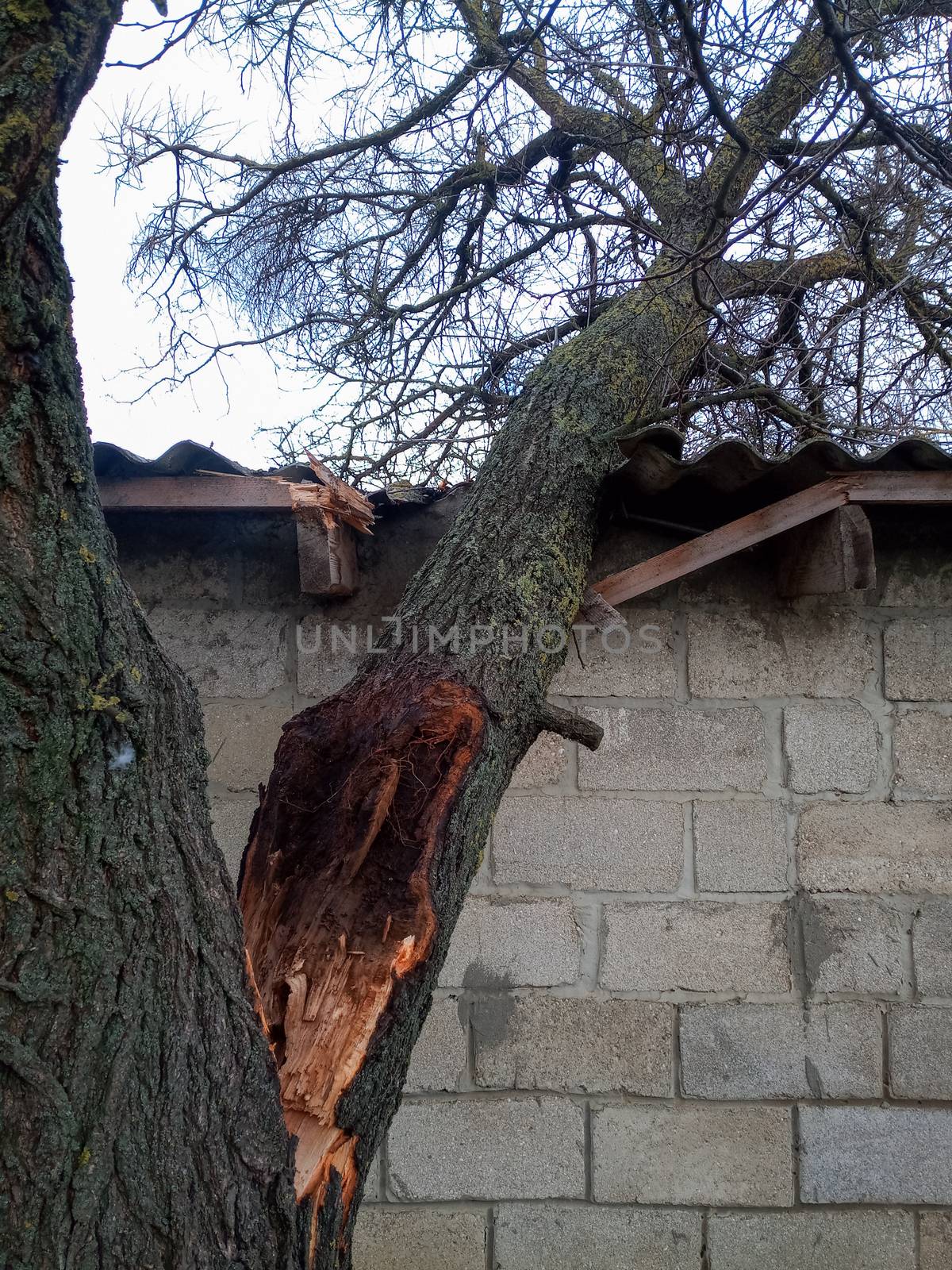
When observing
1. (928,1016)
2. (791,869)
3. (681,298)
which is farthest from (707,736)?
(681,298)

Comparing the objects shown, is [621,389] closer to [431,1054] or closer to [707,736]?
[707,736]

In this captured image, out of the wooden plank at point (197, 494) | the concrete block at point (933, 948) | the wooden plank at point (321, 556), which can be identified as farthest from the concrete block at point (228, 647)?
the concrete block at point (933, 948)

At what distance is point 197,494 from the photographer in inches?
99.3

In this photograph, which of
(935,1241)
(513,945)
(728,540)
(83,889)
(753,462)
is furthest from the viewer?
(513,945)

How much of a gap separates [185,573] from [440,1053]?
1.82 meters

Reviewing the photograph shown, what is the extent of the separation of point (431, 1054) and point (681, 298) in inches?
109

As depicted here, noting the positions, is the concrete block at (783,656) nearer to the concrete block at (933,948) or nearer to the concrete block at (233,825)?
the concrete block at (933,948)

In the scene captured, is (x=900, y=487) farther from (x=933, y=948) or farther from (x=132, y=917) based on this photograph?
(x=132, y=917)

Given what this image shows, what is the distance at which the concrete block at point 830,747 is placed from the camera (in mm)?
2855

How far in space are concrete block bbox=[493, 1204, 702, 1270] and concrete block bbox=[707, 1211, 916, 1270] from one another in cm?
9

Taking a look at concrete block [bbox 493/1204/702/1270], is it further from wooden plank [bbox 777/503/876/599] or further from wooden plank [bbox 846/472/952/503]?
wooden plank [bbox 846/472/952/503]

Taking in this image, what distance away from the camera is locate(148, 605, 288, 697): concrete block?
117 inches

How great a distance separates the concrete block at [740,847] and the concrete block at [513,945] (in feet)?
1.58

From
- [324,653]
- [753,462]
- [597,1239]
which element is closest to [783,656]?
[753,462]
